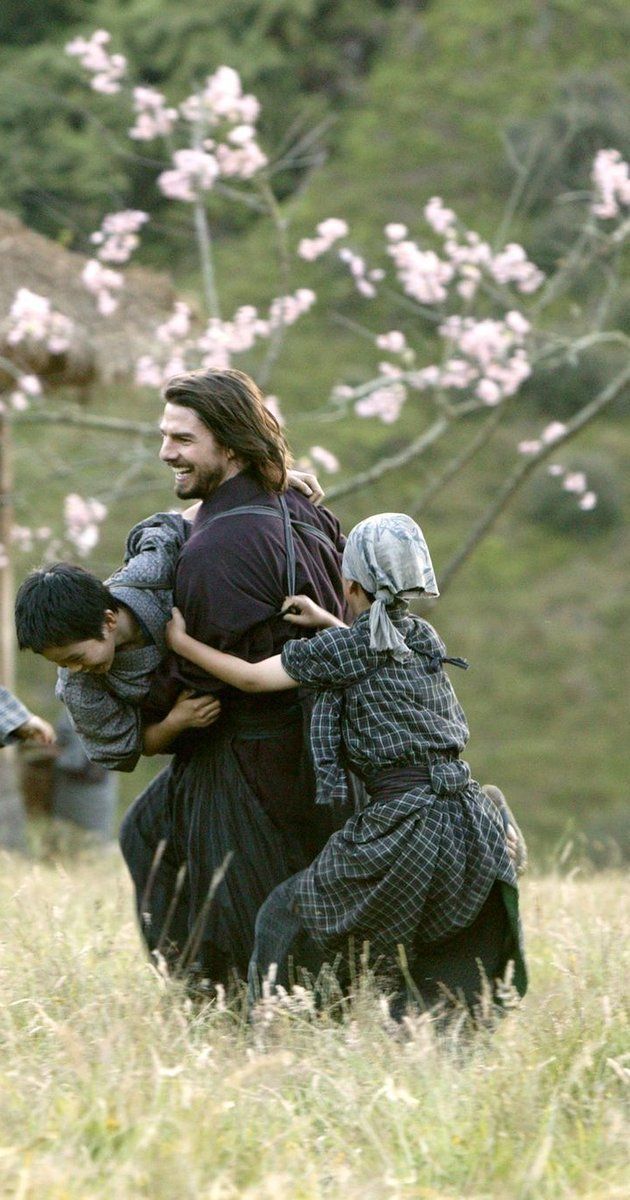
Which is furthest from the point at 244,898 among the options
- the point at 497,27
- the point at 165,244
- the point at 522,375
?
the point at 497,27

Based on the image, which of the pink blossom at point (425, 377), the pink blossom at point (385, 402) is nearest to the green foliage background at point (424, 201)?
the pink blossom at point (385, 402)

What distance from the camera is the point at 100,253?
909 centimetres

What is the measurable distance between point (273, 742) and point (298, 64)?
1893cm

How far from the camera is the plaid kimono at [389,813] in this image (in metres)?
3.45

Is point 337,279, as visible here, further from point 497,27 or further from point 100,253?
point 100,253

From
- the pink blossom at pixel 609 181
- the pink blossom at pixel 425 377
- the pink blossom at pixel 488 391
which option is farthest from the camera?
the pink blossom at pixel 609 181

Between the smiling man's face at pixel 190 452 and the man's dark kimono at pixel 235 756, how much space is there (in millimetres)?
57

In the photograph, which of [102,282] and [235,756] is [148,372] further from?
[235,756]

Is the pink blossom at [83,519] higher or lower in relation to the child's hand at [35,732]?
higher

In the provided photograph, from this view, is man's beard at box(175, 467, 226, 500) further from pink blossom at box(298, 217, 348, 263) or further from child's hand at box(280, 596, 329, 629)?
pink blossom at box(298, 217, 348, 263)

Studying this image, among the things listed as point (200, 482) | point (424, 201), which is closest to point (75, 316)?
point (200, 482)

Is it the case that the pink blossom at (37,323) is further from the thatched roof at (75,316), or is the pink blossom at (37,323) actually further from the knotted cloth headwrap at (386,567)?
the knotted cloth headwrap at (386,567)

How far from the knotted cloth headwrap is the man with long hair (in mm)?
218

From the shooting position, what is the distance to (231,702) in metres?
3.73
